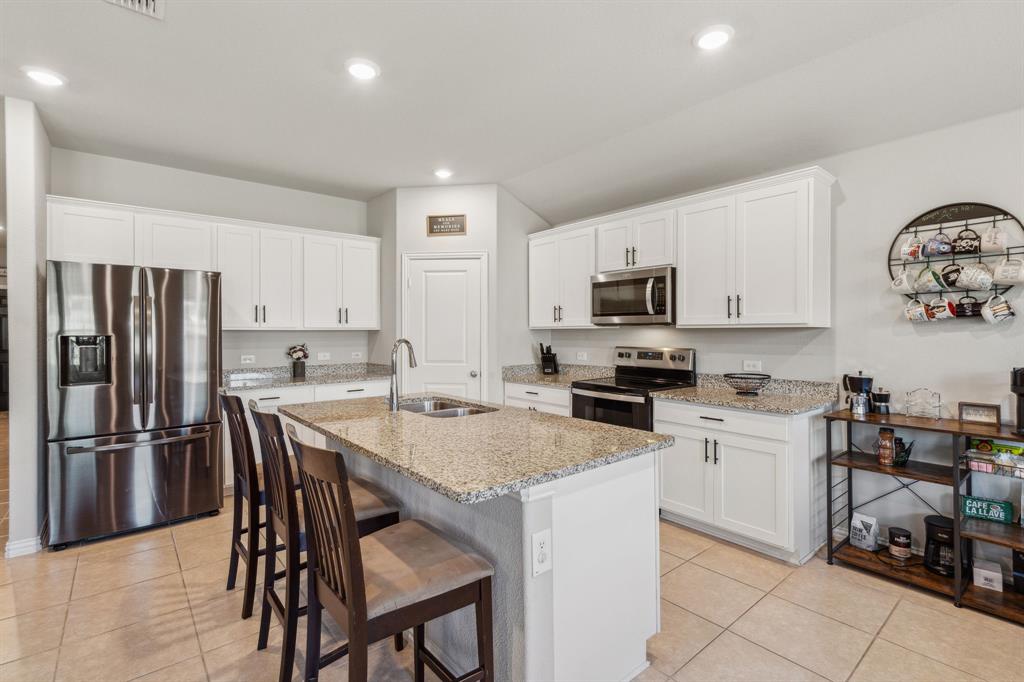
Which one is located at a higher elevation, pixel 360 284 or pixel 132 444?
pixel 360 284

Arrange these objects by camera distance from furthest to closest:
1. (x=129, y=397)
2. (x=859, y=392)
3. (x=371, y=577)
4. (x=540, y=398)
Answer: (x=540, y=398) < (x=129, y=397) < (x=859, y=392) < (x=371, y=577)

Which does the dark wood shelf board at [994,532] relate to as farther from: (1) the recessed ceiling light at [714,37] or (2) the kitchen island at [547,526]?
(1) the recessed ceiling light at [714,37]

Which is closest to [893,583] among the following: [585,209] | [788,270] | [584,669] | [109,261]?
[788,270]

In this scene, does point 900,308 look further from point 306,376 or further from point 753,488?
point 306,376

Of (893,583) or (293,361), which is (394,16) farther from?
(893,583)

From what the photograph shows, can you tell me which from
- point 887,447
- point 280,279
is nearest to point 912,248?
point 887,447

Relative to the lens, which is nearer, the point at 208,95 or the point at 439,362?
the point at 208,95

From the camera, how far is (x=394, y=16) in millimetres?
2182

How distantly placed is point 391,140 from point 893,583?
4.02 m

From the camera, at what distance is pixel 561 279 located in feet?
14.6

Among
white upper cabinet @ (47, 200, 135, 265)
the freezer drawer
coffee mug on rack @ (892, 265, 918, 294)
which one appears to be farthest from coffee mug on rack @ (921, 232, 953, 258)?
white upper cabinet @ (47, 200, 135, 265)

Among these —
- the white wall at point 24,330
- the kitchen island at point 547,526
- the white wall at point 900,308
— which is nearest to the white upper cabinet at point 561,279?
the white wall at point 900,308

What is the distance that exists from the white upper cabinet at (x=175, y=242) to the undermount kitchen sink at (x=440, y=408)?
7.60 ft

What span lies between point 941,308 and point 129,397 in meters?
Result: 4.79
